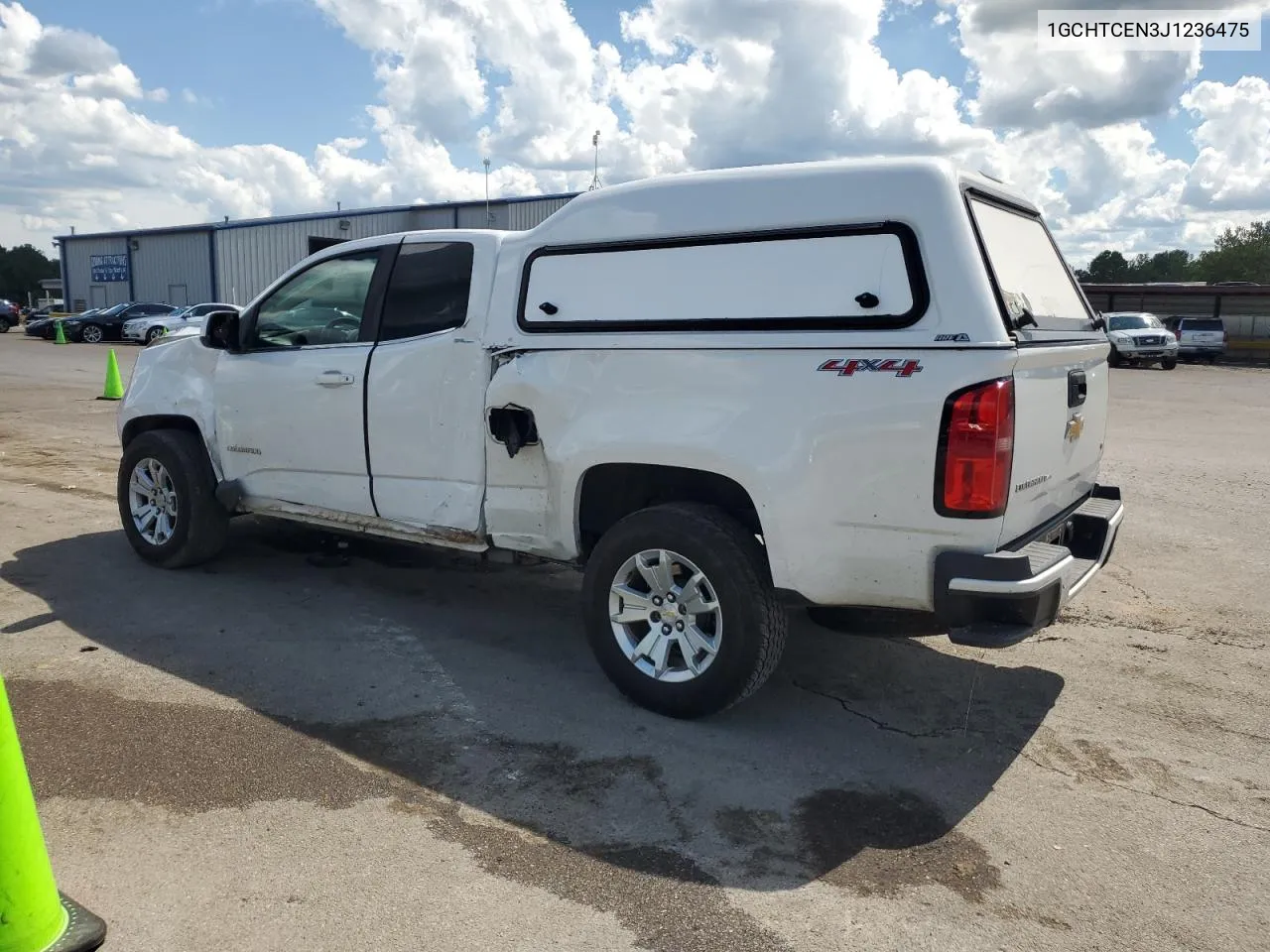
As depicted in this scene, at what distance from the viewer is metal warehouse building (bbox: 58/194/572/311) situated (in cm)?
3503

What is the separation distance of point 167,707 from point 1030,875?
3418mm

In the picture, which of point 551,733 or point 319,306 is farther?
point 319,306

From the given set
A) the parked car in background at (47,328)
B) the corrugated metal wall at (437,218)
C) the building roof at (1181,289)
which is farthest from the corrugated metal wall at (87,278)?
the building roof at (1181,289)

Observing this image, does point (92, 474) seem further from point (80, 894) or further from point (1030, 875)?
point (1030, 875)

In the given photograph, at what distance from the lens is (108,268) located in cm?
4966

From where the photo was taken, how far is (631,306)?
169 inches

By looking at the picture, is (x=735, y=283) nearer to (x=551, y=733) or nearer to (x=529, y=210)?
(x=551, y=733)

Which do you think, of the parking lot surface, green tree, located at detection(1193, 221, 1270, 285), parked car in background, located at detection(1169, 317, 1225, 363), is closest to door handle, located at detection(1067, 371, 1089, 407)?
the parking lot surface

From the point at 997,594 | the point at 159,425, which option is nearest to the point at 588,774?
the point at 997,594

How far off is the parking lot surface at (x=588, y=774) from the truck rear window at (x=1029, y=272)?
170cm

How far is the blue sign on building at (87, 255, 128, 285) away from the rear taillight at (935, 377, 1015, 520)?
53.0 m

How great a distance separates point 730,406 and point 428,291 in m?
1.97

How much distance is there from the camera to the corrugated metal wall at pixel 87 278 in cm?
4922

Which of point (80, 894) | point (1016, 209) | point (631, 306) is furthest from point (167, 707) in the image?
point (1016, 209)
